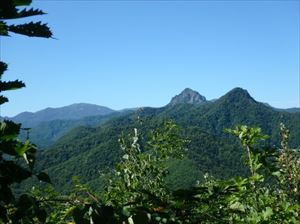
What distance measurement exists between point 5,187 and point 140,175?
213 inches

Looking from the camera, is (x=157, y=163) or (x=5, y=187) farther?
(x=157, y=163)

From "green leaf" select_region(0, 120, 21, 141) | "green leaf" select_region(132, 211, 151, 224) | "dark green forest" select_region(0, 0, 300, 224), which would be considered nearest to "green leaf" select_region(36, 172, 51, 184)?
"dark green forest" select_region(0, 0, 300, 224)

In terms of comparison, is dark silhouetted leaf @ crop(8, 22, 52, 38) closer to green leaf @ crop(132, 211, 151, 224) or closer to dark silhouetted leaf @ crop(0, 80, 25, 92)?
dark silhouetted leaf @ crop(0, 80, 25, 92)

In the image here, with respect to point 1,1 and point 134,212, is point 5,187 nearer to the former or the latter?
point 134,212

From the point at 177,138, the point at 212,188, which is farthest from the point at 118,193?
the point at 212,188

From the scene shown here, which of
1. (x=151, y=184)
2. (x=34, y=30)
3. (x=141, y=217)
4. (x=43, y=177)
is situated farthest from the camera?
(x=151, y=184)

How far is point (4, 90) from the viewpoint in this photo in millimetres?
1542

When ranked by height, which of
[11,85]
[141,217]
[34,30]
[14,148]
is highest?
[34,30]

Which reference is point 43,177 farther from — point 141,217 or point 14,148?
point 141,217

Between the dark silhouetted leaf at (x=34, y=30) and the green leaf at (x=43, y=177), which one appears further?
the green leaf at (x=43, y=177)

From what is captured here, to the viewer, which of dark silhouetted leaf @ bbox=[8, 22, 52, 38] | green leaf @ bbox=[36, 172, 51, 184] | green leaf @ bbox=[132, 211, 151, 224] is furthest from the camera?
green leaf @ bbox=[36, 172, 51, 184]

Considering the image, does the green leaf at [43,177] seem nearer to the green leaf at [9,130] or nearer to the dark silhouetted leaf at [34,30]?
the green leaf at [9,130]

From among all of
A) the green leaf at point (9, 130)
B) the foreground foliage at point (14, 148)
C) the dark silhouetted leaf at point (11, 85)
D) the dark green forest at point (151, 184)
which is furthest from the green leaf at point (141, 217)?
the dark silhouetted leaf at point (11, 85)

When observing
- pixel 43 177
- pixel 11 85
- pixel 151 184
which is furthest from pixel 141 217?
pixel 151 184
